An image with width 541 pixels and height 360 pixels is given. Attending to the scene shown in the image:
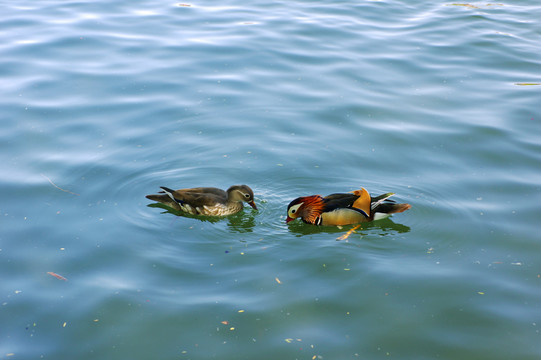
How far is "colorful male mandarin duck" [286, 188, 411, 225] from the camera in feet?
29.6

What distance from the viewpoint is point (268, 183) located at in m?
10.2

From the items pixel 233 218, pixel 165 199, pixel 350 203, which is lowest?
pixel 233 218

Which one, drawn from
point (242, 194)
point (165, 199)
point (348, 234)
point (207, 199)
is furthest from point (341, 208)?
point (165, 199)

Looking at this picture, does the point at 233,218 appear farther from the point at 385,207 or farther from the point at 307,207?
the point at 385,207

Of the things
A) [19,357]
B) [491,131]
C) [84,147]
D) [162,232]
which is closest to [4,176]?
[84,147]

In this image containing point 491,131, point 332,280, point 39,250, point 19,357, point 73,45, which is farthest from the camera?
point 73,45

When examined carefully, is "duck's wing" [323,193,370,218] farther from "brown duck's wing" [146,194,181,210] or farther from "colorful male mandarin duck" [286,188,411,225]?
"brown duck's wing" [146,194,181,210]

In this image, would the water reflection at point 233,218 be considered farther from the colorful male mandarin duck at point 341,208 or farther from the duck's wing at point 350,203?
the duck's wing at point 350,203

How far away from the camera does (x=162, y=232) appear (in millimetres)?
8891

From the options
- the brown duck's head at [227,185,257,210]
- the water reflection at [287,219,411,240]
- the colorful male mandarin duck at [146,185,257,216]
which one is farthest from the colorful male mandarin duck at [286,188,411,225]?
the colorful male mandarin duck at [146,185,257,216]

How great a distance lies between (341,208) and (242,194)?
4.97ft

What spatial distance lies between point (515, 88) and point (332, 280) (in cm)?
830

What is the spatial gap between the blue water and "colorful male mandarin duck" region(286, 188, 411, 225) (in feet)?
0.70

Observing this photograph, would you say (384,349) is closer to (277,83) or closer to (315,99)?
(315,99)
